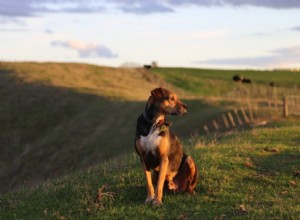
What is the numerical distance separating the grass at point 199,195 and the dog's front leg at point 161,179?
179 mm

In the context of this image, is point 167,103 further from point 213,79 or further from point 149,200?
point 213,79

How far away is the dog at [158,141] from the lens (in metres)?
10.0

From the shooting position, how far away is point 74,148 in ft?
148

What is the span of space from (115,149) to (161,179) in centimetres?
3033

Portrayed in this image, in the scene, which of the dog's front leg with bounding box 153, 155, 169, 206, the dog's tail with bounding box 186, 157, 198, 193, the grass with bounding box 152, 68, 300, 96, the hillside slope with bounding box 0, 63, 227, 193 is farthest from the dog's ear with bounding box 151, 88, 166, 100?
the grass with bounding box 152, 68, 300, 96

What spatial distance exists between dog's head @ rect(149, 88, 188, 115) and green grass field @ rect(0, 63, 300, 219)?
1799mm

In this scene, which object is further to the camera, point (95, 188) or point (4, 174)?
point (4, 174)

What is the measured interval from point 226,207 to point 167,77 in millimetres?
73848

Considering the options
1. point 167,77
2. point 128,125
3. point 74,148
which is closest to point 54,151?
point 74,148

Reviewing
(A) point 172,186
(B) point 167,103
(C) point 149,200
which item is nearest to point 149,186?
(C) point 149,200

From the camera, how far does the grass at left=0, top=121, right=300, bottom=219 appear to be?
32.3ft

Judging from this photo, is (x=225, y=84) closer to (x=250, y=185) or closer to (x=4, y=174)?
(x=4, y=174)

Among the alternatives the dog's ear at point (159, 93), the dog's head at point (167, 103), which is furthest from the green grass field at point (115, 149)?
the dog's ear at point (159, 93)

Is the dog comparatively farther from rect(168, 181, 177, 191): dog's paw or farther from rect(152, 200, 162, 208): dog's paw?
rect(168, 181, 177, 191): dog's paw
